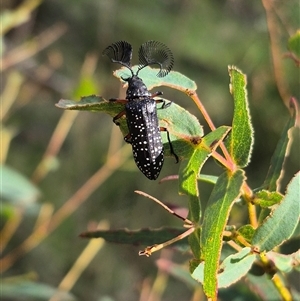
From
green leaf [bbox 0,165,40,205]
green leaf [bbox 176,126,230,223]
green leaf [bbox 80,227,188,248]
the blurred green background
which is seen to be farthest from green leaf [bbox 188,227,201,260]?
the blurred green background

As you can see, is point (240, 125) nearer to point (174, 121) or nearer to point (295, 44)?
point (174, 121)

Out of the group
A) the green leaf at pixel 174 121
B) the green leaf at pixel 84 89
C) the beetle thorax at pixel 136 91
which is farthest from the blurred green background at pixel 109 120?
the green leaf at pixel 174 121

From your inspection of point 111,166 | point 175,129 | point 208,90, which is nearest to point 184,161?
point 175,129

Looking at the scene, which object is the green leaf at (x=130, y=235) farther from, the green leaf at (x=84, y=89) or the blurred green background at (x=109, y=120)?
the blurred green background at (x=109, y=120)

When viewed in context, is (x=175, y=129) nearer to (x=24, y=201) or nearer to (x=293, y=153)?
(x=24, y=201)

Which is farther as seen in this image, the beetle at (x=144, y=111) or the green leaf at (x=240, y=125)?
the beetle at (x=144, y=111)

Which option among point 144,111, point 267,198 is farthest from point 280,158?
point 144,111

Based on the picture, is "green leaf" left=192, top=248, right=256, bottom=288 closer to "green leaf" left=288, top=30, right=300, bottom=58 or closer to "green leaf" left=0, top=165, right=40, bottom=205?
"green leaf" left=288, top=30, right=300, bottom=58
